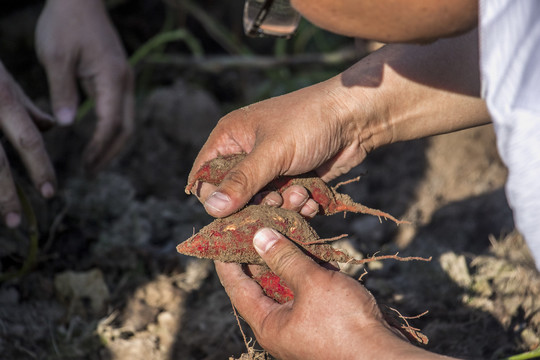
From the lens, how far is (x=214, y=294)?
77.1 inches

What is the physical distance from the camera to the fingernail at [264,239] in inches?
54.6

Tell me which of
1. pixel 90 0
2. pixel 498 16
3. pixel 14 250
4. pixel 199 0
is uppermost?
pixel 498 16

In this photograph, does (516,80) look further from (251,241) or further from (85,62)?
(85,62)

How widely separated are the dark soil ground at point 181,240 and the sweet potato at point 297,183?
12.7 inches

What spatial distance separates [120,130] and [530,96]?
1879 millimetres

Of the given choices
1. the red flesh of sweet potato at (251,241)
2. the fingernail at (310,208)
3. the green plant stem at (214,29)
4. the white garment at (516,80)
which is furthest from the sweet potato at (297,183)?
the green plant stem at (214,29)

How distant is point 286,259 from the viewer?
52.7 inches

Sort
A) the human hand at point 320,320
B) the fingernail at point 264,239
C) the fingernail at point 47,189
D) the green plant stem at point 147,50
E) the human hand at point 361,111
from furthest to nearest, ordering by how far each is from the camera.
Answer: the green plant stem at point 147,50 → the fingernail at point 47,189 → the human hand at point 361,111 → the fingernail at point 264,239 → the human hand at point 320,320

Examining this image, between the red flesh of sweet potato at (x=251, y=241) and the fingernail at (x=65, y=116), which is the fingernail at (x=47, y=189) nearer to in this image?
the fingernail at (x=65, y=116)

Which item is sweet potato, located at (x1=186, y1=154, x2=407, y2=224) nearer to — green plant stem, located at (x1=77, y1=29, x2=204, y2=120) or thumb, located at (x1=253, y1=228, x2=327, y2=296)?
thumb, located at (x1=253, y1=228, x2=327, y2=296)

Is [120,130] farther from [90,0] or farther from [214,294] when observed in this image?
[214,294]

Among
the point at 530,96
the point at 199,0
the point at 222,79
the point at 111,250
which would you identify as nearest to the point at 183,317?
the point at 111,250

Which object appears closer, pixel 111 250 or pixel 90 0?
pixel 111 250

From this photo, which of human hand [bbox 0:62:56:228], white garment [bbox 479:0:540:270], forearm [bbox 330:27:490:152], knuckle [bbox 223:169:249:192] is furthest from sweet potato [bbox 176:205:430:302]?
human hand [bbox 0:62:56:228]
